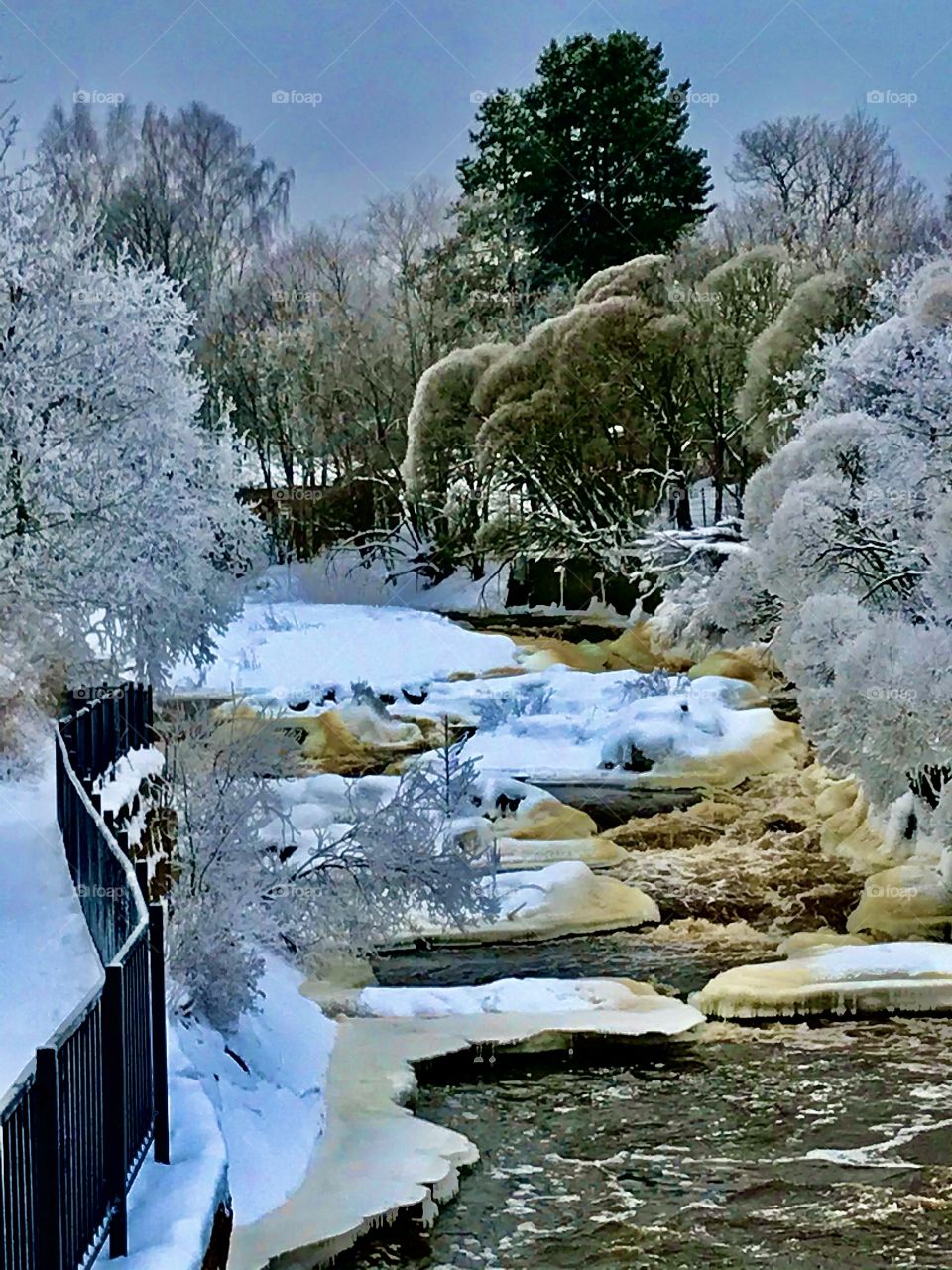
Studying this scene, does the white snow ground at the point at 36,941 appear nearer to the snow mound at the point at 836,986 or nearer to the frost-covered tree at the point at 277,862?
the frost-covered tree at the point at 277,862

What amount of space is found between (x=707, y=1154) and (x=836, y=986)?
13.6 feet

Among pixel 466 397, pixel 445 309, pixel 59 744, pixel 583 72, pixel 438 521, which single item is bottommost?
pixel 59 744

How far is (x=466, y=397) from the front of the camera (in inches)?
1510

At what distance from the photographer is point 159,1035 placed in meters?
8.61

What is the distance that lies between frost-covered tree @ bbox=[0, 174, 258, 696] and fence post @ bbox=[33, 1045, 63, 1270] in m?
14.2

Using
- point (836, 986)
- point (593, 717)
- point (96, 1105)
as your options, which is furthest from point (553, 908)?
point (96, 1105)

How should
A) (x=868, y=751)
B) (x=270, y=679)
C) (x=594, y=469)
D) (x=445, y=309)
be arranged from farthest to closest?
1. (x=445, y=309)
2. (x=594, y=469)
3. (x=270, y=679)
4. (x=868, y=751)

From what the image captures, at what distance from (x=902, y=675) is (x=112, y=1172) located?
12552 millimetres

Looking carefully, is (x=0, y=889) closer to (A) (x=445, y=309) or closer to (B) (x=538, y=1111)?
(B) (x=538, y=1111)

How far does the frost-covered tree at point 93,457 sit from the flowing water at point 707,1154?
29.7ft

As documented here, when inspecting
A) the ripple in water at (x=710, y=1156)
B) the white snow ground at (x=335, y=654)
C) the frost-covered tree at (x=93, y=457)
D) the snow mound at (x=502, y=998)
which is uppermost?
the frost-covered tree at (x=93, y=457)

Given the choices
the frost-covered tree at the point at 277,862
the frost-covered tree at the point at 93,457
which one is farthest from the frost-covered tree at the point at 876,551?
the frost-covered tree at the point at 93,457

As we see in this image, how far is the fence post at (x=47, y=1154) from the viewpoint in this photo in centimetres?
588

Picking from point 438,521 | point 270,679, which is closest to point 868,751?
point 270,679
